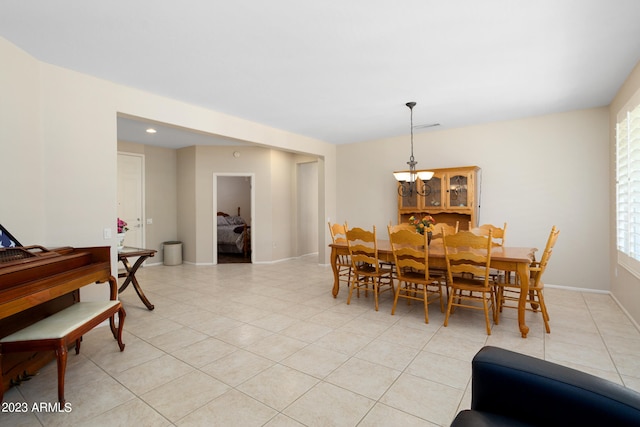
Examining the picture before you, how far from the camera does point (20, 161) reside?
104 inches

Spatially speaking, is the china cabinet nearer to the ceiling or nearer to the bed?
the ceiling

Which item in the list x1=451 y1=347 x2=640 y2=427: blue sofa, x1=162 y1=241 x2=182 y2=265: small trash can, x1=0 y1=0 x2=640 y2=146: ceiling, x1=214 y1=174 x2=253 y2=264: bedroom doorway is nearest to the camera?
x1=451 y1=347 x2=640 y2=427: blue sofa

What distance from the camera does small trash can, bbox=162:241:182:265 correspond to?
21.5 ft

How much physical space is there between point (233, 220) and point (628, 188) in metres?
8.12

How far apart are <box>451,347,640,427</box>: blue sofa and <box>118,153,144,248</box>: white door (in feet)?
22.0

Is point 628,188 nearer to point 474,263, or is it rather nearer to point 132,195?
point 474,263

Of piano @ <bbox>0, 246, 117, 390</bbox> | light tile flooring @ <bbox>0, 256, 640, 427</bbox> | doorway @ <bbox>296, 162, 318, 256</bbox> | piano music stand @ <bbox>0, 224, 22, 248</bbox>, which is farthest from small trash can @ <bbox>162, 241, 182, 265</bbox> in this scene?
piano music stand @ <bbox>0, 224, 22, 248</bbox>

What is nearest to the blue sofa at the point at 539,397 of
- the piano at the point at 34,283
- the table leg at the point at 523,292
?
the table leg at the point at 523,292

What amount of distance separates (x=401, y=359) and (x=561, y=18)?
278 centimetres

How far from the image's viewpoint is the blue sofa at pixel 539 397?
993 millimetres

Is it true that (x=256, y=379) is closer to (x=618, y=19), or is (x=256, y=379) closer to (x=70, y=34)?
(x=70, y=34)

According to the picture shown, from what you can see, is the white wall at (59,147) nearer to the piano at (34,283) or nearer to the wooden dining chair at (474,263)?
the piano at (34,283)

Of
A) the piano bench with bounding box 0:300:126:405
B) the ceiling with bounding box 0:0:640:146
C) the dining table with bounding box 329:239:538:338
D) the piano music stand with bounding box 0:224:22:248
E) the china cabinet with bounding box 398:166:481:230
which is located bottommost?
the piano bench with bounding box 0:300:126:405

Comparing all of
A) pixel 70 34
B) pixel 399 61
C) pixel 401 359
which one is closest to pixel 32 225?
pixel 70 34
